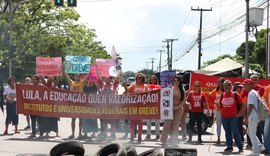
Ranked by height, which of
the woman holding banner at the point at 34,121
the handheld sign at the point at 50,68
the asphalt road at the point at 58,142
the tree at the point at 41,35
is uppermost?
the tree at the point at 41,35

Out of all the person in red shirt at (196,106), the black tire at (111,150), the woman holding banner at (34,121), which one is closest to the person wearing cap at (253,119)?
the person in red shirt at (196,106)

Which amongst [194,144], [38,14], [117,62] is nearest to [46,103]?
[117,62]

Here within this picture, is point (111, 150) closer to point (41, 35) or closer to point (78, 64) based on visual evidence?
point (78, 64)

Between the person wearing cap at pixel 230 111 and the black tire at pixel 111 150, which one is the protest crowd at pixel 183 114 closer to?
the person wearing cap at pixel 230 111

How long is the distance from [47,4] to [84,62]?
37.0 meters

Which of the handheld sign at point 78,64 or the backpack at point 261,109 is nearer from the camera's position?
the backpack at point 261,109

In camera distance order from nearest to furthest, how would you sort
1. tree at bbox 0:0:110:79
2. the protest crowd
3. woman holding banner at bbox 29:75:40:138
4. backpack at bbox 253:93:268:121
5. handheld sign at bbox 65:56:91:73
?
backpack at bbox 253:93:268:121
the protest crowd
woman holding banner at bbox 29:75:40:138
handheld sign at bbox 65:56:91:73
tree at bbox 0:0:110:79

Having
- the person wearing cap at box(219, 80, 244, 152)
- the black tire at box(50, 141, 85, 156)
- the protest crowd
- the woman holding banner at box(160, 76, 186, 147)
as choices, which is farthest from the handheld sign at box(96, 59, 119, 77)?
the black tire at box(50, 141, 85, 156)

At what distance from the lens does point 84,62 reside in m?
21.3

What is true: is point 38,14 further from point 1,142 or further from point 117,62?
point 1,142

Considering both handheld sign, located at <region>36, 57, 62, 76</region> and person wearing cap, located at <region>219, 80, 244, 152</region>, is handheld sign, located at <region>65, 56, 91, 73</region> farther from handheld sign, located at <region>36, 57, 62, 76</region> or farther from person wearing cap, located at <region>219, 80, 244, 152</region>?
person wearing cap, located at <region>219, 80, 244, 152</region>

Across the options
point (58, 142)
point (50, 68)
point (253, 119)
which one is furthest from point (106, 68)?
point (253, 119)

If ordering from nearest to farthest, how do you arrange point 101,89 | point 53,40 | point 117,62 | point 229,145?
point 229,145 < point 101,89 < point 117,62 < point 53,40

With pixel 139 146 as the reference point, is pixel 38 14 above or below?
above
